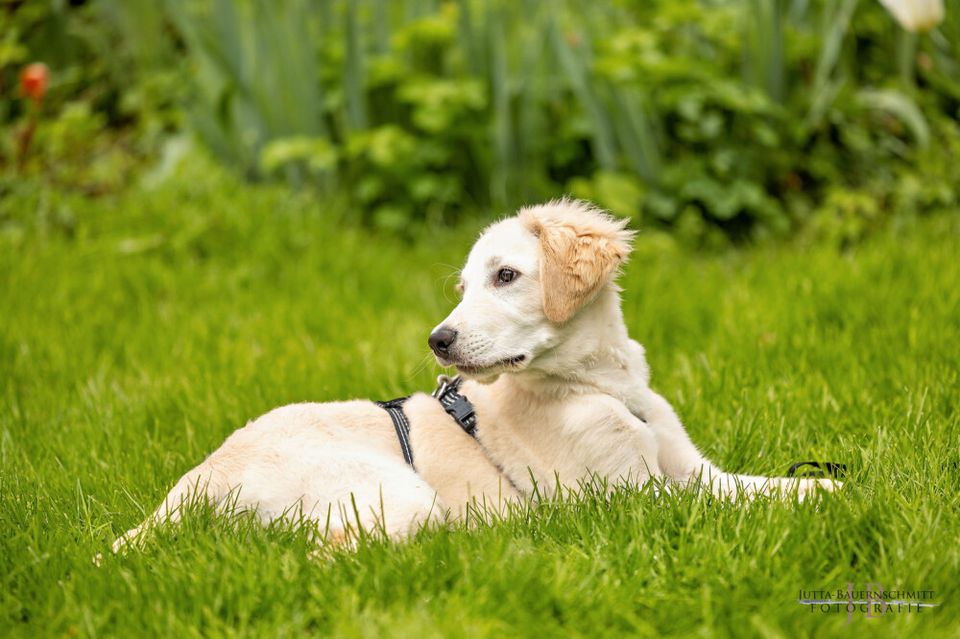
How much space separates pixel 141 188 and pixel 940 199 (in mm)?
5032

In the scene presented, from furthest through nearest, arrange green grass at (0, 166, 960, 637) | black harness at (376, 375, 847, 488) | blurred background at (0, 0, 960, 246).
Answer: blurred background at (0, 0, 960, 246) → black harness at (376, 375, 847, 488) → green grass at (0, 166, 960, 637)

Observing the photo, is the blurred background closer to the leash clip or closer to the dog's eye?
the leash clip

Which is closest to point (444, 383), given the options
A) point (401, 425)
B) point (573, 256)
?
point (401, 425)

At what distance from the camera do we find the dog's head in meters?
2.70

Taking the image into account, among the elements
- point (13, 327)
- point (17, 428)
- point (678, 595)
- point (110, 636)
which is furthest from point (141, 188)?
point (678, 595)

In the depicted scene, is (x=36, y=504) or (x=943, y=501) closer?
(x=943, y=501)

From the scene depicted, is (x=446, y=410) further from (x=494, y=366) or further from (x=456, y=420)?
(x=494, y=366)

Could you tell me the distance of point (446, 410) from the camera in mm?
2955

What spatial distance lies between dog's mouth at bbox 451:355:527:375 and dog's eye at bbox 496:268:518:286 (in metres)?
0.24

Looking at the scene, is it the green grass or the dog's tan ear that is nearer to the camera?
the green grass

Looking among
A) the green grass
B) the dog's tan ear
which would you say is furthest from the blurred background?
the dog's tan ear

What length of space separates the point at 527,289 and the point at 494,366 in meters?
0.26

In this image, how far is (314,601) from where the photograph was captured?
2266 millimetres

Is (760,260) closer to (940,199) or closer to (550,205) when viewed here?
(940,199)
